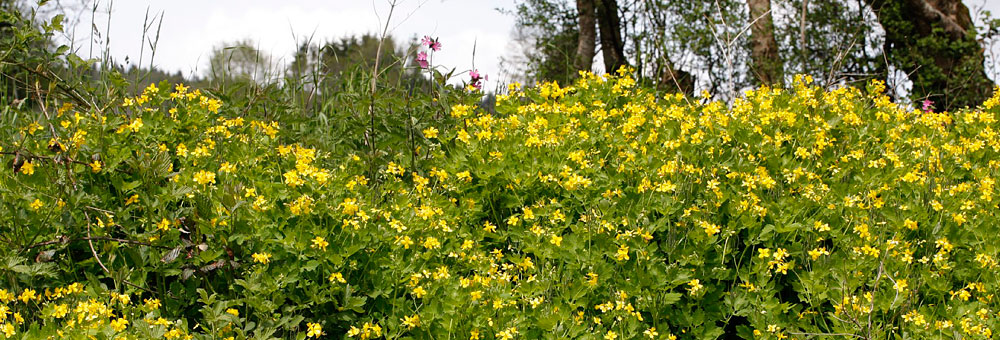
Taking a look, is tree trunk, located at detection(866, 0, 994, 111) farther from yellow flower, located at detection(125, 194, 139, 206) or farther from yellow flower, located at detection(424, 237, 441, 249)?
yellow flower, located at detection(125, 194, 139, 206)

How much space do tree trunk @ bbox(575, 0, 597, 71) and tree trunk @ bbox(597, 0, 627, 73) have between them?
886mm

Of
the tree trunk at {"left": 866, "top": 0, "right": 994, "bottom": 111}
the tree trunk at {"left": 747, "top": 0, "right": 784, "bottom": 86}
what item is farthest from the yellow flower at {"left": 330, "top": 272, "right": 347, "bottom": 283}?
the tree trunk at {"left": 866, "top": 0, "right": 994, "bottom": 111}

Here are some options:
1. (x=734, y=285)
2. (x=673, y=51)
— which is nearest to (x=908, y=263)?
(x=734, y=285)

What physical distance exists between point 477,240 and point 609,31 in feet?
34.2

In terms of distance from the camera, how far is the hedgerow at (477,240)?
2.57m

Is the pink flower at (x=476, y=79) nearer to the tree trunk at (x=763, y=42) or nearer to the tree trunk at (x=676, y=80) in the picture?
the tree trunk at (x=676, y=80)

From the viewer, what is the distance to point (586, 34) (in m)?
11.9

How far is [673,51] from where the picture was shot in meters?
12.7

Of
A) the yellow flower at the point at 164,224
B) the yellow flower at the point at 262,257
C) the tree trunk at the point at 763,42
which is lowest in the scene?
the yellow flower at the point at 262,257

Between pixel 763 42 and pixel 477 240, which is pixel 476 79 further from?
pixel 763 42

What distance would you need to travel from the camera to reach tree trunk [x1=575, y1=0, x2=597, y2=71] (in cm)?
1171

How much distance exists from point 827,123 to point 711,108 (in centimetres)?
56

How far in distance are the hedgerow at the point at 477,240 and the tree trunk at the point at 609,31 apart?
31.2 ft

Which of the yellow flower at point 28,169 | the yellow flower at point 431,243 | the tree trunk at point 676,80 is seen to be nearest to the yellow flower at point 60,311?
the yellow flower at point 28,169
